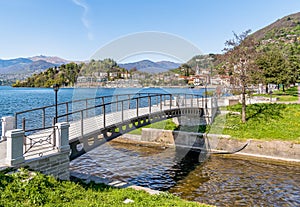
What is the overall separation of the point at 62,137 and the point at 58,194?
2.19 m

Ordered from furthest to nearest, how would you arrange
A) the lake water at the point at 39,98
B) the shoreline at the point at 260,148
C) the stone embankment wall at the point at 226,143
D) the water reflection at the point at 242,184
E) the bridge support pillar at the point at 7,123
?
1. the lake water at the point at 39,98
2. the stone embankment wall at the point at 226,143
3. the shoreline at the point at 260,148
4. the water reflection at the point at 242,184
5. the bridge support pillar at the point at 7,123

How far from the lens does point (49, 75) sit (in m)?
105

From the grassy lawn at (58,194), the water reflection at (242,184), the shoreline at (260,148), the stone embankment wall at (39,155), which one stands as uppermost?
the stone embankment wall at (39,155)

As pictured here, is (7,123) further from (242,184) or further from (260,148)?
(260,148)

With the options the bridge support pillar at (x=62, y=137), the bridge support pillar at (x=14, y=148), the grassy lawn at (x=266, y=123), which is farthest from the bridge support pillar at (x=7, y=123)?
the grassy lawn at (x=266, y=123)

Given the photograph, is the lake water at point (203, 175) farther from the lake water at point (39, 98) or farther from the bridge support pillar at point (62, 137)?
the lake water at point (39, 98)

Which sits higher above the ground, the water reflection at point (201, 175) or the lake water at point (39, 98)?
the lake water at point (39, 98)

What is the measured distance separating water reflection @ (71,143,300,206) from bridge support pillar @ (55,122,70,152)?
4.89 meters

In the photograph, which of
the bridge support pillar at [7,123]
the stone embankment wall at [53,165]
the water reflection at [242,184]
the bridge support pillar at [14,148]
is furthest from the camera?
the water reflection at [242,184]

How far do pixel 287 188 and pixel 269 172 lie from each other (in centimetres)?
215

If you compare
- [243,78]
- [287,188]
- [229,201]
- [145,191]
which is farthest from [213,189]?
[243,78]

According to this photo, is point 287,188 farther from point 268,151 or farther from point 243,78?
point 243,78

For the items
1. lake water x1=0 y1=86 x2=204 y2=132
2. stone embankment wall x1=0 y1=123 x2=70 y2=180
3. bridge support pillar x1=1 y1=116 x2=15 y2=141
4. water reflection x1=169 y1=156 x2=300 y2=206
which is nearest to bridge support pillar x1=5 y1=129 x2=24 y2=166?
stone embankment wall x1=0 y1=123 x2=70 y2=180

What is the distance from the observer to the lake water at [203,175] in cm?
1099
